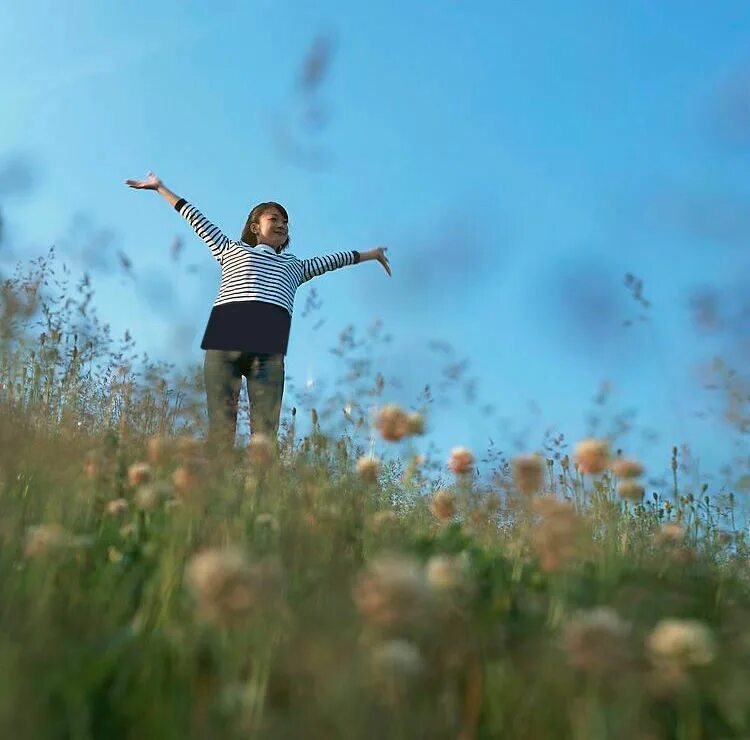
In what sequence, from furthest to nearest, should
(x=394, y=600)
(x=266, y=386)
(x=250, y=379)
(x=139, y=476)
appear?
(x=250, y=379) → (x=266, y=386) → (x=139, y=476) → (x=394, y=600)

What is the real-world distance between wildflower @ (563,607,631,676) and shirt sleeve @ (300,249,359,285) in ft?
17.6

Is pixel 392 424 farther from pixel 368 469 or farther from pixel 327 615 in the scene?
pixel 327 615

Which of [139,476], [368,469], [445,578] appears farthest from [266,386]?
[445,578]

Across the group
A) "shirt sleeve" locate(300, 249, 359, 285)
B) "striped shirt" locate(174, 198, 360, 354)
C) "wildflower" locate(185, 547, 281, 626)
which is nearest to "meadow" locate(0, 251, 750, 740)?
"wildflower" locate(185, 547, 281, 626)

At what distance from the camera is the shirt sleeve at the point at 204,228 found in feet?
21.3

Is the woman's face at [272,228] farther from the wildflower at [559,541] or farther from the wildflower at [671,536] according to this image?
the wildflower at [559,541]

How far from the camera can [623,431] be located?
3635mm

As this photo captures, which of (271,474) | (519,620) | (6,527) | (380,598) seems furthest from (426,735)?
(271,474)

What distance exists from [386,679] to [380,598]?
212 millimetres

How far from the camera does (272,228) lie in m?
6.53

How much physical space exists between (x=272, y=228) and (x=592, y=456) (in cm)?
424

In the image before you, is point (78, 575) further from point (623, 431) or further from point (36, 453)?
point (623, 431)

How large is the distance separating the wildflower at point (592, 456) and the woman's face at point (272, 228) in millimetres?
4197

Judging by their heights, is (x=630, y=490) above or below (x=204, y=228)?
below
